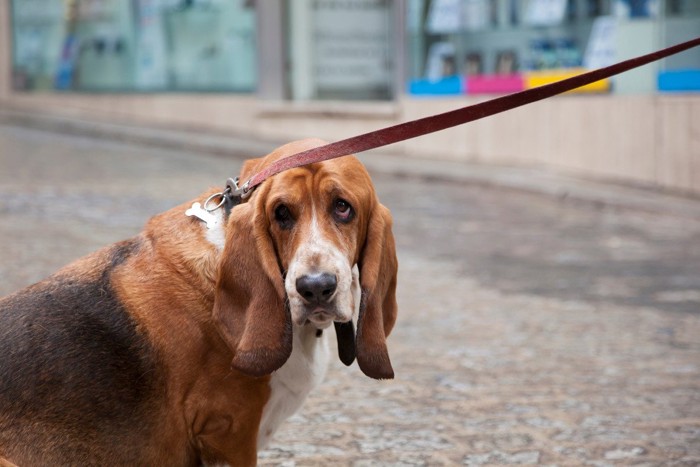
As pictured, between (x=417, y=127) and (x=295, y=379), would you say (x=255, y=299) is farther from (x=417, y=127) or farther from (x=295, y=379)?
(x=417, y=127)

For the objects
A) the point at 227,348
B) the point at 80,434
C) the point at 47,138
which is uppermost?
the point at 227,348

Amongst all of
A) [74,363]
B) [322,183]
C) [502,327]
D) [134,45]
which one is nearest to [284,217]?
[322,183]

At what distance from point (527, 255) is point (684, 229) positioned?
6.50 feet

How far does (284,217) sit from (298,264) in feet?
0.58

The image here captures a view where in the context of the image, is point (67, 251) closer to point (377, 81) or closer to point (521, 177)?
point (521, 177)

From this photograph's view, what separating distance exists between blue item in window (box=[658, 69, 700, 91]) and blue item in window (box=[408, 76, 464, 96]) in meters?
3.61

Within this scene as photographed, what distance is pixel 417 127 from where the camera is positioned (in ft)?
11.4

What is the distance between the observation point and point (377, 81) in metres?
17.1

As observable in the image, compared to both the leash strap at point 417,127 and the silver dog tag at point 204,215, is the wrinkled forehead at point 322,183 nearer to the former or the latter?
the leash strap at point 417,127

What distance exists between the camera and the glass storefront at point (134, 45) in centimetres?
1834

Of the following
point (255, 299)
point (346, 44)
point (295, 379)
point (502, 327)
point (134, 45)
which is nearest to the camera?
point (255, 299)

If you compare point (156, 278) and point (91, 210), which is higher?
point (156, 278)

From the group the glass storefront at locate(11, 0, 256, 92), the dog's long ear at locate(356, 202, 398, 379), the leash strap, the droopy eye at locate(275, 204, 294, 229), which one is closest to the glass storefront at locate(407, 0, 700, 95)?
the glass storefront at locate(11, 0, 256, 92)

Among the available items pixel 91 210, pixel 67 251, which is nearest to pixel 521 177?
pixel 91 210
